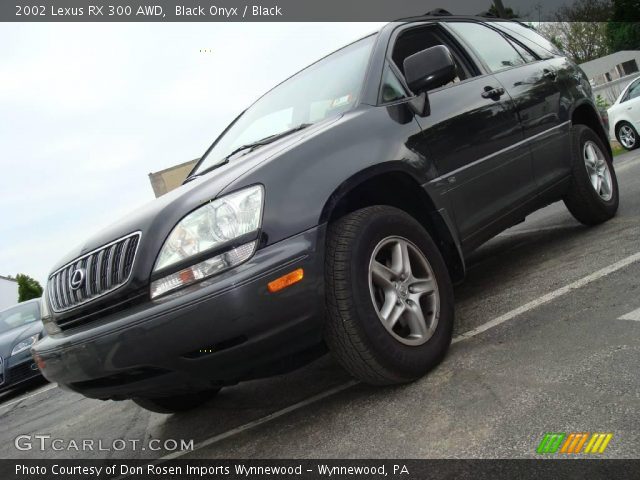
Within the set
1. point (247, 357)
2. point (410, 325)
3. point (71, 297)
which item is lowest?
point (410, 325)

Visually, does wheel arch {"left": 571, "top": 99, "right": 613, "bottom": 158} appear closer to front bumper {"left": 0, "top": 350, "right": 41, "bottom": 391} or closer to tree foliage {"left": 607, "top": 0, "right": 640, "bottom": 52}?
front bumper {"left": 0, "top": 350, "right": 41, "bottom": 391}

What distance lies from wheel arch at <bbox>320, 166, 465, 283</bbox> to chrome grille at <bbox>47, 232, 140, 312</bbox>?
844 millimetres

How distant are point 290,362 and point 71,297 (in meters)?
1.06

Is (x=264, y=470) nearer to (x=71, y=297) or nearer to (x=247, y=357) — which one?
(x=247, y=357)

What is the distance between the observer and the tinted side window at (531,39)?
4652 millimetres

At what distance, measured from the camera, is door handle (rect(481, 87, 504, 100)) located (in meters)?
3.66

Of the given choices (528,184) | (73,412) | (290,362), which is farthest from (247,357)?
(73,412)

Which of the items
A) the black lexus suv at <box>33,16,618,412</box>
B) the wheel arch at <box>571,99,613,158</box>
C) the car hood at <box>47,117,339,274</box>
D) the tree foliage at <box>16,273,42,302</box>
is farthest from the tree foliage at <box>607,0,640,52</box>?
the car hood at <box>47,117,339,274</box>

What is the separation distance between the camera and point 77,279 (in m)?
2.68

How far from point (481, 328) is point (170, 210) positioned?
1.76m

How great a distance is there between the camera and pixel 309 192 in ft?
8.22

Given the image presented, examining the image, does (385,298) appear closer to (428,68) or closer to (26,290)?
(428,68)

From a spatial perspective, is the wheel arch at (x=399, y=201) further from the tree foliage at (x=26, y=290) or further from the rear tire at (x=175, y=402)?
the tree foliage at (x=26, y=290)

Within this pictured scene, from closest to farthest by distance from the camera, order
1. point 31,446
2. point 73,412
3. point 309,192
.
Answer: point 309,192
point 31,446
point 73,412
